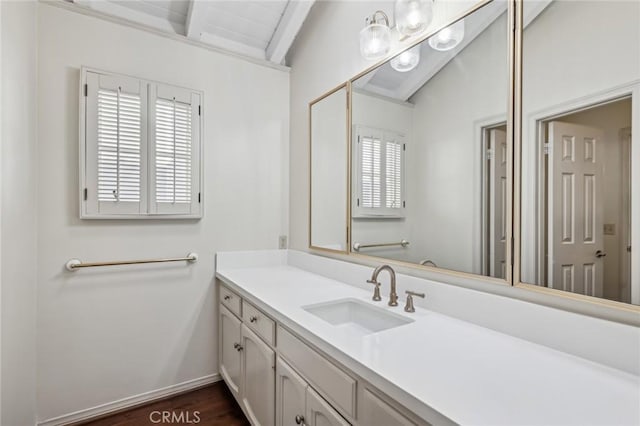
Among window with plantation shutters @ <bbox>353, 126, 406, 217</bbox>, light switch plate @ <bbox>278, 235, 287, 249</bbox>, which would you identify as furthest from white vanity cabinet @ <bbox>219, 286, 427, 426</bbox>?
window with plantation shutters @ <bbox>353, 126, 406, 217</bbox>

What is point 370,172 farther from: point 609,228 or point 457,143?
point 609,228

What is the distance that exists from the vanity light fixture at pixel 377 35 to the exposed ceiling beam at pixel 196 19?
1.12 m

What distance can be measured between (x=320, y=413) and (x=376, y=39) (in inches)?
65.3

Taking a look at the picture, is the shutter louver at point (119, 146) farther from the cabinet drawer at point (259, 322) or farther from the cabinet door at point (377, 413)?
the cabinet door at point (377, 413)

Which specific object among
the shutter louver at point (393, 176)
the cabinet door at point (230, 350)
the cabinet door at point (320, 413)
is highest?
the shutter louver at point (393, 176)

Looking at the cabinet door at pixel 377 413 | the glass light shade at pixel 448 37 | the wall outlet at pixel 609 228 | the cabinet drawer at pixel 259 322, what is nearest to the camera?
the cabinet door at pixel 377 413

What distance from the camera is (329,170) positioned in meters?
2.18

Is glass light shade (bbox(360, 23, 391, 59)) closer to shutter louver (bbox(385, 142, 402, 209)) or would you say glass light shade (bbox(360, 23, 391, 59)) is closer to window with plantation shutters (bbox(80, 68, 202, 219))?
shutter louver (bbox(385, 142, 402, 209))

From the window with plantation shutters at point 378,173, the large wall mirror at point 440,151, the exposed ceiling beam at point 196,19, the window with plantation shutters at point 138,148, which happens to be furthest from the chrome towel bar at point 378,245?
the exposed ceiling beam at point 196,19

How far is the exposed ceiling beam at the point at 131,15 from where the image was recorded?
77.3 inches

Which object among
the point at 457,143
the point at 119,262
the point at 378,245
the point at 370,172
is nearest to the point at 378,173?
the point at 370,172

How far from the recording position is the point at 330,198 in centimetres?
218

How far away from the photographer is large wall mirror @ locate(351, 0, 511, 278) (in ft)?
3.96

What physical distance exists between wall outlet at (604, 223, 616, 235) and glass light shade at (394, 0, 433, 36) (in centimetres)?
108
